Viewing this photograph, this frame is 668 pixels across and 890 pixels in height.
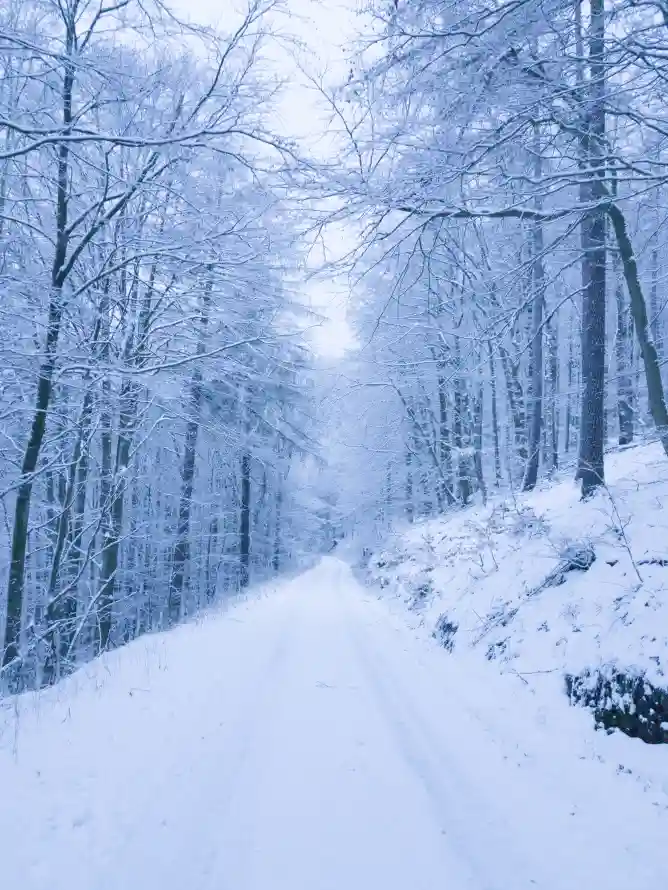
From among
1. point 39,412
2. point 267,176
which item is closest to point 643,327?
point 267,176

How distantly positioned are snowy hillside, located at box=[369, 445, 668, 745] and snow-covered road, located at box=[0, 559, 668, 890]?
65 cm

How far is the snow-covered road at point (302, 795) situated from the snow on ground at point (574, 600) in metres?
0.45

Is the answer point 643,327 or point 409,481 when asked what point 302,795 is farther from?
point 409,481

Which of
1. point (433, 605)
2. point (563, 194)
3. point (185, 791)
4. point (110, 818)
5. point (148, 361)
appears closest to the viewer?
point (110, 818)

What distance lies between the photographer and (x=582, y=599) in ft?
19.7

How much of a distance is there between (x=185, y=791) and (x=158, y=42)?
7.36 metres

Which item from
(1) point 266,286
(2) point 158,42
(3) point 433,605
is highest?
(2) point 158,42

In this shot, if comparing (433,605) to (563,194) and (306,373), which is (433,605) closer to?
(563,194)

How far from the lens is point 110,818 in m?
3.41

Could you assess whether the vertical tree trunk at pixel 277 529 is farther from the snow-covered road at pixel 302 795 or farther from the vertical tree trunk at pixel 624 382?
the snow-covered road at pixel 302 795

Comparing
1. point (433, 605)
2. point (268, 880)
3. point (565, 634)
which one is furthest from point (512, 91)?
point (433, 605)

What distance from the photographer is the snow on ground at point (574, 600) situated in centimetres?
469

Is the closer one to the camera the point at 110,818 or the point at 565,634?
the point at 110,818

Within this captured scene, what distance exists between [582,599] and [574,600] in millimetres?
132
